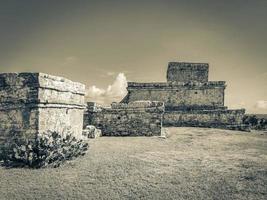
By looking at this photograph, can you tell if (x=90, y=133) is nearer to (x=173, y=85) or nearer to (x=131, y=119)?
A: (x=131, y=119)

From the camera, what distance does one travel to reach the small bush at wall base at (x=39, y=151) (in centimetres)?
655

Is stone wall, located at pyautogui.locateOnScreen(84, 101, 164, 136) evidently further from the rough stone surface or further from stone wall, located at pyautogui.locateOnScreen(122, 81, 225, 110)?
stone wall, located at pyautogui.locateOnScreen(122, 81, 225, 110)

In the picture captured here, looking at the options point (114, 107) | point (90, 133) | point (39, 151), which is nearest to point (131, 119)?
point (114, 107)

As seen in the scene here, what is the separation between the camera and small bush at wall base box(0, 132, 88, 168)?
655cm

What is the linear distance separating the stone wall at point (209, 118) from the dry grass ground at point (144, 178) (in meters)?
10.5

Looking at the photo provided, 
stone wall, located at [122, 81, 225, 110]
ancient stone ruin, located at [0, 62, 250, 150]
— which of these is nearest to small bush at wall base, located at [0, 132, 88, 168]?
ancient stone ruin, located at [0, 62, 250, 150]

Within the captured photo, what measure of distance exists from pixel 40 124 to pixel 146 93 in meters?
13.6

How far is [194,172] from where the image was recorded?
6.18m

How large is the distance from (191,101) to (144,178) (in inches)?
576

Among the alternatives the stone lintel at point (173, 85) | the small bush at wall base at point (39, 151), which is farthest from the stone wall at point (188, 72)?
the small bush at wall base at point (39, 151)

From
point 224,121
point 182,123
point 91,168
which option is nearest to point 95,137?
point 91,168

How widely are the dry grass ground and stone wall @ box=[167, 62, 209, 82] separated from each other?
576 inches

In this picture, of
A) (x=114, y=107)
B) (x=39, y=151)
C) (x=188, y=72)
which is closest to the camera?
(x=39, y=151)

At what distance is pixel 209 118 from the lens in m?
18.4
